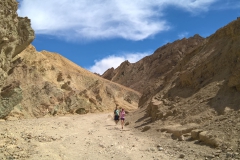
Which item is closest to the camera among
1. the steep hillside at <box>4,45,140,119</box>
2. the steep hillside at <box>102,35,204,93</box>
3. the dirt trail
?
the dirt trail

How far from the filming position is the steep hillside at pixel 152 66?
70000mm

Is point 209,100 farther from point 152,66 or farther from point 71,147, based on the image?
point 152,66

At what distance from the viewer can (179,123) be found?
40.1 feet

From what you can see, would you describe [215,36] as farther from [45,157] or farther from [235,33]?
[45,157]

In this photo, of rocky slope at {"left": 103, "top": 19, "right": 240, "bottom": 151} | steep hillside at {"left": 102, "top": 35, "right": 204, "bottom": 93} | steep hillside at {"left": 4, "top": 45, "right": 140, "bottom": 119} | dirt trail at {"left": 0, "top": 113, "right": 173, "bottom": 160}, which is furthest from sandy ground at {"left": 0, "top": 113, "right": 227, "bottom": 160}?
steep hillside at {"left": 102, "top": 35, "right": 204, "bottom": 93}

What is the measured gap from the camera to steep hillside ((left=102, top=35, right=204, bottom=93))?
7000 centimetres

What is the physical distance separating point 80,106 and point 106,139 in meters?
19.5

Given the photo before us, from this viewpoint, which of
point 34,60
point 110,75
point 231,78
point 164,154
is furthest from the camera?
point 110,75

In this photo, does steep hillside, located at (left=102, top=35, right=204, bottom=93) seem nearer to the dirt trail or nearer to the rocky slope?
the rocky slope

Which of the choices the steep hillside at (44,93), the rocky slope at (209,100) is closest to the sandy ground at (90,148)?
the rocky slope at (209,100)

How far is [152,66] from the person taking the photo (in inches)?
3091

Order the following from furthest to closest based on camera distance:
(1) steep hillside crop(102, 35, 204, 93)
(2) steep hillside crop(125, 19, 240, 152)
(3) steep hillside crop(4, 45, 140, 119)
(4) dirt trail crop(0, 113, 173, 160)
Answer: (1) steep hillside crop(102, 35, 204, 93) < (3) steep hillside crop(4, 45, 140, 119) < (2) steep hillside crop(125, 19, 240, 152) < (4) dirt trail crop(0, 113, 173, 160)

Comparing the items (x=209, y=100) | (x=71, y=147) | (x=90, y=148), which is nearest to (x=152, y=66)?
(x=209, y=100)

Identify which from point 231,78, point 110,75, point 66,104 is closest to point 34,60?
point 66,104
